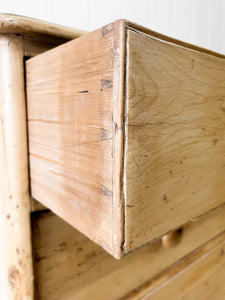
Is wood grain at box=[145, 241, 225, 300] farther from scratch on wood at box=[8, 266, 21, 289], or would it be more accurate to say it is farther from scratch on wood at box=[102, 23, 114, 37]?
scratch on wood at box=[102, 23, 114, 37]

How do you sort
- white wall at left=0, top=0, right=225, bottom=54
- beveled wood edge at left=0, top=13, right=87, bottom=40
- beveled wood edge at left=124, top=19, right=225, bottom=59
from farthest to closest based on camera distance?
white wall at left=0, top=0, right=225, bottom=54, beveled wood edge at left=0, top=13, right=87, bottom=40, beveled wood edge at left=124, top=19, right=225, bottom=59

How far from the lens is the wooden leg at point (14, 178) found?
44cm

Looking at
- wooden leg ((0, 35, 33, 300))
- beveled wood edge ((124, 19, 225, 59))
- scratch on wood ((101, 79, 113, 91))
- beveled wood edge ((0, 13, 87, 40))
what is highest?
beveled wood edge ((0, 13, 87, 40))

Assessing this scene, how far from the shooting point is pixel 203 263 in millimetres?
809

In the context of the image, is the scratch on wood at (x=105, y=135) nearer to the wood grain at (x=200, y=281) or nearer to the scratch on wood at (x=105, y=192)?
the scratch on wood at (x=105, y=192)

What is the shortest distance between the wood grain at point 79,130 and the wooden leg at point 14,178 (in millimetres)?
25

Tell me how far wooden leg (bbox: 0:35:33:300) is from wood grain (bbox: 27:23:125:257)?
0.02m

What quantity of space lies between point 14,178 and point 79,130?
0.20 metres

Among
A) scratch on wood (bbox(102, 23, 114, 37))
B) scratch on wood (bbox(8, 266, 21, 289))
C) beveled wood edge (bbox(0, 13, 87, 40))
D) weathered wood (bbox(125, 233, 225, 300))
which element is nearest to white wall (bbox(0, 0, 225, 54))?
beveled wood edge (bbox(0, 13, 87, 40))

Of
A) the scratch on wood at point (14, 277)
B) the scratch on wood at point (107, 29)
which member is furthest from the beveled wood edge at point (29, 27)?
the scratch on wood at point (14, 277)

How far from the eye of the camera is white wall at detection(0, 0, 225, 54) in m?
0.66

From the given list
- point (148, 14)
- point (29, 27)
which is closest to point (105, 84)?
point (29, 27)

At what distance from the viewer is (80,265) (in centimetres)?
54

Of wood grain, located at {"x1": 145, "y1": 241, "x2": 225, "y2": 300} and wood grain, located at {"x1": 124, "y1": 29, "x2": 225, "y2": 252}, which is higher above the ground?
wood grain, located at {"x1": 124, "y1": 29, "x2": 225, "y2": 252}
